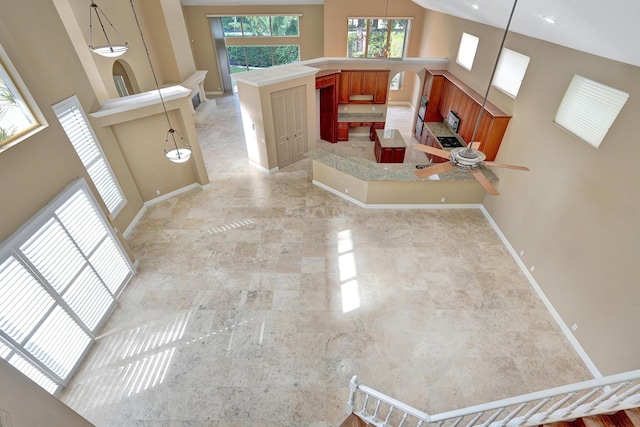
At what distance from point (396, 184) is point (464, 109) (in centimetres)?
306

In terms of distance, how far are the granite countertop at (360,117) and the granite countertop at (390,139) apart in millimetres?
812

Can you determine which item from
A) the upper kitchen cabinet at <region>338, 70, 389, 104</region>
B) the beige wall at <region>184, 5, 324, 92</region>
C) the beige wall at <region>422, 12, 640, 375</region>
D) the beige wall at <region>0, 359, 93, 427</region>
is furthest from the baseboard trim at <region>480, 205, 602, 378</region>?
the beige wall at <region>184, 5, 324, 92</region>

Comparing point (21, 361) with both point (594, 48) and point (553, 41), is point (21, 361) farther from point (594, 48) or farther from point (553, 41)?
point (553, 41)

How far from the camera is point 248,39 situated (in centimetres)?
1368

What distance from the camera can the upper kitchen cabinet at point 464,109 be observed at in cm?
633

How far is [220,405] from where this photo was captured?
4016 mm

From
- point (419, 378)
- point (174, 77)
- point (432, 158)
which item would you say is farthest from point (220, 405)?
point (174, 77)

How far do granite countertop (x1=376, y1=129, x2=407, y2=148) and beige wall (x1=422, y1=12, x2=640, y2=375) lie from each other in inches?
110

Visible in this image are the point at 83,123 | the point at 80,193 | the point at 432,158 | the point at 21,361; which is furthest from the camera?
the point at 432,158

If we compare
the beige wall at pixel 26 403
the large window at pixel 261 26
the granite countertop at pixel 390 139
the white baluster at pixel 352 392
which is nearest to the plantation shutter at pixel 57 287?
the beige wall at pixel 26 403

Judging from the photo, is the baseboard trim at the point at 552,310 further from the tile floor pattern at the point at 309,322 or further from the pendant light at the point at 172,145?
the pendant light at the point at 172,145

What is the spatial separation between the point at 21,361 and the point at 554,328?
764 cm

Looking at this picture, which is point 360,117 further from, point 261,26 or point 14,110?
point 14,110

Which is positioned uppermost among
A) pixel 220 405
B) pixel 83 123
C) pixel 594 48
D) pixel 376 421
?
pixel 594 48
